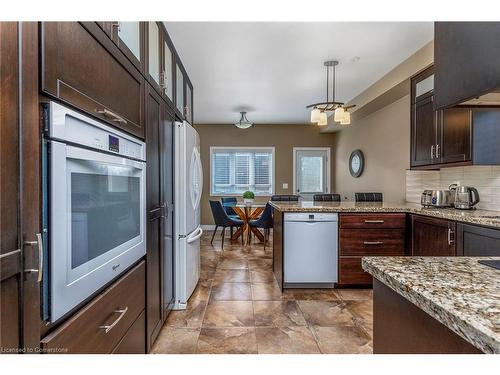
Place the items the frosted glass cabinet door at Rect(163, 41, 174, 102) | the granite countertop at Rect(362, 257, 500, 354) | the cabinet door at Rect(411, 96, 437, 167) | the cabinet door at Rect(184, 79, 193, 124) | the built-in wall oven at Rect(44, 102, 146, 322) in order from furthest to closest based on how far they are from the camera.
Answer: the cabinet door at Rect(184, 79, 193, 124), the cabinet door at Rect(411, 96, 437, 167), the frosted glass cabinet door at Rect(163, 41, 174, 102), the built-in wall oven at Rect(44, 102, 146, 322), the granite countertop at Rect(362, 257, 500, 354)

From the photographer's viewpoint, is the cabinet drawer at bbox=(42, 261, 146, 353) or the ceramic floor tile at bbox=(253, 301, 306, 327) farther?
the ceramic floor tile at bbox=(253, 301, 306, 327)

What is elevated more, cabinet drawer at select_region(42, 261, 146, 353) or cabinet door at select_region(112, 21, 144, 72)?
cabinet door at select_region(112, 21, 144, 72)

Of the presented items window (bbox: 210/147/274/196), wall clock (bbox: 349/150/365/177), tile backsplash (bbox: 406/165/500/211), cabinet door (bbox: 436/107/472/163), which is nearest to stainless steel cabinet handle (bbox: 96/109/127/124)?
cabinet door (bbox: 436/107/472/163)

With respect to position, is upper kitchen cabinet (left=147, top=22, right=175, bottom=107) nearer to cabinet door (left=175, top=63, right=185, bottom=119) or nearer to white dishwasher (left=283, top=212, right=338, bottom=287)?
cabinet door (left=175, top=63, right=185, bottom=119)

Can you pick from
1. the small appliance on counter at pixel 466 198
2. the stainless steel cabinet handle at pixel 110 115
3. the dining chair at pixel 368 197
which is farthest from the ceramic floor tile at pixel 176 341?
the dining chair at pixel 368 197

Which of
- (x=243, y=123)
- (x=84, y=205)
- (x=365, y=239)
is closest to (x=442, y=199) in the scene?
(x=365, y=239)

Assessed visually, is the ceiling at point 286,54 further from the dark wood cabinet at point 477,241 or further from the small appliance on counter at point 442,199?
the dark wood cabinet at point 477,241

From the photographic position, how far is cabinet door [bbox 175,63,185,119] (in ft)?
8.74

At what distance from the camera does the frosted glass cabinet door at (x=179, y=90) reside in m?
2.67

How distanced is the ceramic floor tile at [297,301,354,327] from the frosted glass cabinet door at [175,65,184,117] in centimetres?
220

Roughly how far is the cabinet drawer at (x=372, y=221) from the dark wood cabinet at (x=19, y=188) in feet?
8.91

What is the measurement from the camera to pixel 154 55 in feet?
A: 6.39
